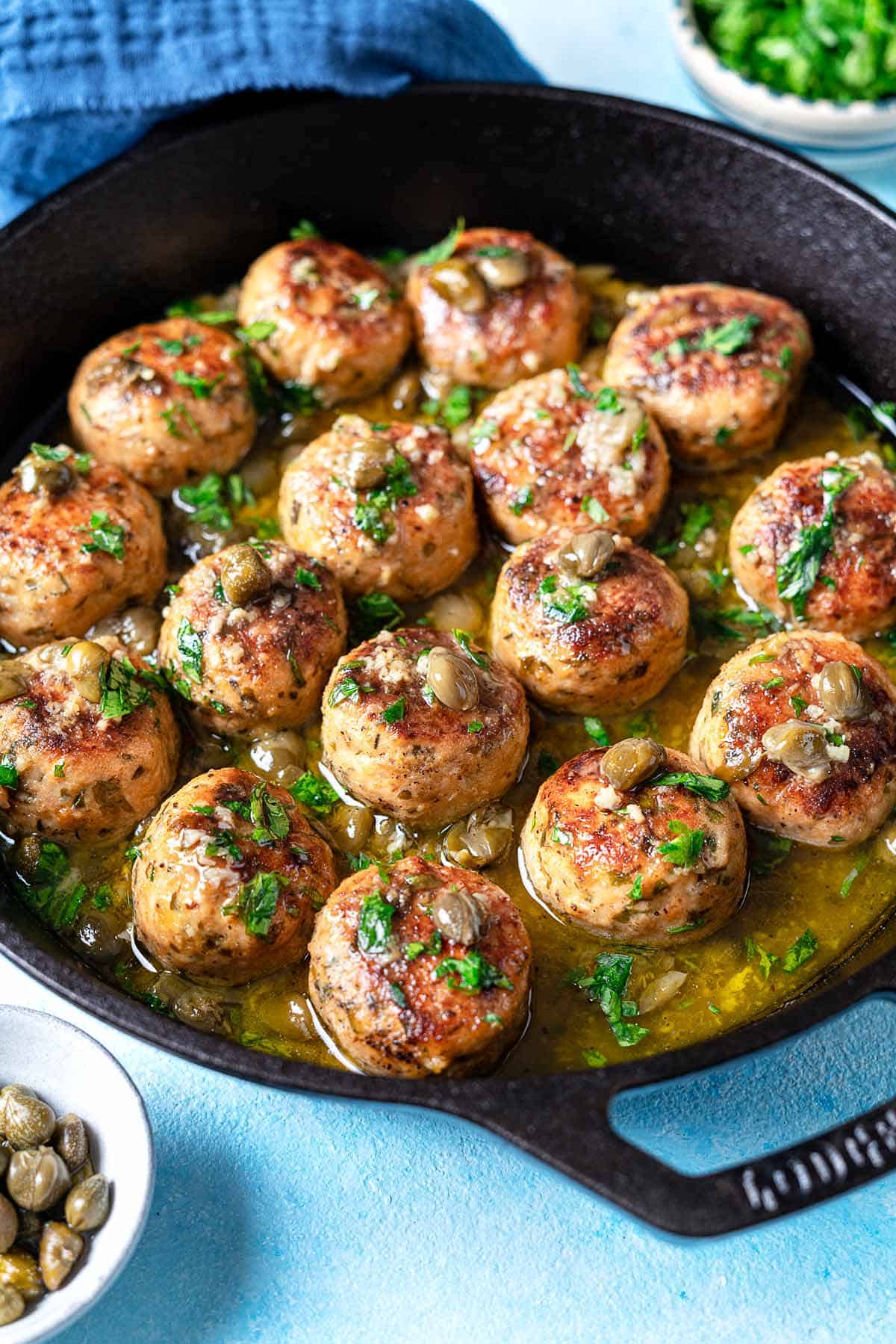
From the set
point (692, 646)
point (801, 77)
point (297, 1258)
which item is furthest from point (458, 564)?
point (801, 77)

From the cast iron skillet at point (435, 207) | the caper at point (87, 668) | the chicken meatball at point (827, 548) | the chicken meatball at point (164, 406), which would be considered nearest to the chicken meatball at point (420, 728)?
the caper at point (87, 668)

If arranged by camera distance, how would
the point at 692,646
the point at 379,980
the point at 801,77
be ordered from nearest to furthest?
1. the point at 379,980
2. the point at 692,646
3. the point at 801,77

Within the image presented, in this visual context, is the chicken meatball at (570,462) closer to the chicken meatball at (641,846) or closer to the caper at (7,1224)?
the chicken meatball at (641,846)

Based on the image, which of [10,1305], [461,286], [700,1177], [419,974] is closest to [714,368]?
[461,286]

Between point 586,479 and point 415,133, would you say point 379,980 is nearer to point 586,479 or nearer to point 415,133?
point 586,479

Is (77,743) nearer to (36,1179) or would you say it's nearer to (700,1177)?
(36,1179)

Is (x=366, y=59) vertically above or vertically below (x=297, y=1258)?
above
